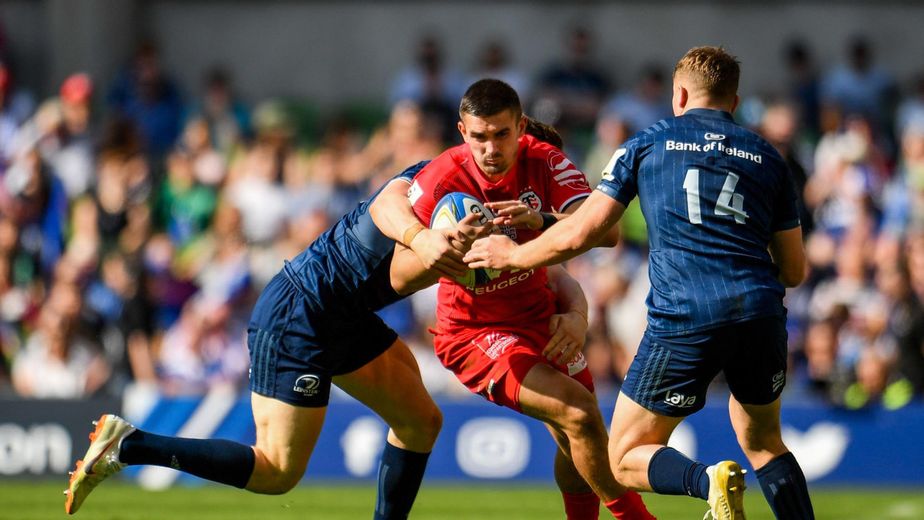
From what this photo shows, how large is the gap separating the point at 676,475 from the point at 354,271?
Answer: 6.30 feet

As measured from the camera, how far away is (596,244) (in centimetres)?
629

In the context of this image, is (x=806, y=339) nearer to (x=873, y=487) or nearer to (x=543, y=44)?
(x=873, y=487)

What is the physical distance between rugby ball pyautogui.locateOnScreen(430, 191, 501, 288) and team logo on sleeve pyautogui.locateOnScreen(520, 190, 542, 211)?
27 centimetres

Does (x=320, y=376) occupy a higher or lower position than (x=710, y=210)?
lower

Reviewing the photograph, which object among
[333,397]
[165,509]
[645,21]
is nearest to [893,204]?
[645,21]

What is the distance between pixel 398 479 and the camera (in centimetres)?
712

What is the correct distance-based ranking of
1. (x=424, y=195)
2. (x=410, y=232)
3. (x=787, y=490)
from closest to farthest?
1. (x=787, y=490)
2. (x=410, y=232)
3. (x=424, y=195)

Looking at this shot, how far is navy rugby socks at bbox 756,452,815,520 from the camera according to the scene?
6.21 m

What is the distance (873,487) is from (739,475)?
6.14 m

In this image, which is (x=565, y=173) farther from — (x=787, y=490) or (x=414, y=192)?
(x=787, y=490)

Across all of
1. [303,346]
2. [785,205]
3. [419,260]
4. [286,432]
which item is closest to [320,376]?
[303,346]

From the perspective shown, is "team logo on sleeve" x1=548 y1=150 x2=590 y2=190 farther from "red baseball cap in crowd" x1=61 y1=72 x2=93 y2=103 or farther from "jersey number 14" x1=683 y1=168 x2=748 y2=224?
"red baseball cap in crowd" x1=61 y1=72 x2=93 y2=103

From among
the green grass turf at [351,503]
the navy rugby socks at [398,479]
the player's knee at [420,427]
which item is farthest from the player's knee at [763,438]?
the green grass turf at [351,503]

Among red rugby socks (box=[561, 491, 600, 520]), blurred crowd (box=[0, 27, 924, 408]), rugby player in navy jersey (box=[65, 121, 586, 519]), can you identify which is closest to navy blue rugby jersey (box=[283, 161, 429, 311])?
rugby player in navy jersey (box=[65, 121, 586, 519])
